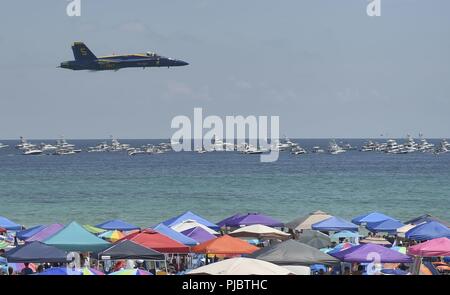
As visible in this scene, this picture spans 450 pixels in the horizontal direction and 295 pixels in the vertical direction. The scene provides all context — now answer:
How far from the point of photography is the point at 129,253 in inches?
647

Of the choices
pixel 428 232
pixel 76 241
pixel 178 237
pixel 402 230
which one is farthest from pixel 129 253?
pixel 402 230

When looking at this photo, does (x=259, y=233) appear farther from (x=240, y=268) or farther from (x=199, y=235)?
(x=240, y=268)

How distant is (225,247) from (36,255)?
14.2 feet

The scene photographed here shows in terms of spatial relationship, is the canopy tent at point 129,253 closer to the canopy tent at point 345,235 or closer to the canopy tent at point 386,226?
the canopy tent at point 345,235

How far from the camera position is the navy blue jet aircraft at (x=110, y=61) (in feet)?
145

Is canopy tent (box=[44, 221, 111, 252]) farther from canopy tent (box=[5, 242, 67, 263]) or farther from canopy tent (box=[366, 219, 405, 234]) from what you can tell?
canopy tent (box=[366, 219, 405, 234])

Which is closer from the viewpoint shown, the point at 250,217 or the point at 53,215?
the point at 250,217

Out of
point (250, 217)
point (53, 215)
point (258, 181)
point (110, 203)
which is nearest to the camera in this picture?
point (250, 217)

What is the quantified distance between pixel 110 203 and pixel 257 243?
48.4 meters

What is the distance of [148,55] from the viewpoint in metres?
49.5

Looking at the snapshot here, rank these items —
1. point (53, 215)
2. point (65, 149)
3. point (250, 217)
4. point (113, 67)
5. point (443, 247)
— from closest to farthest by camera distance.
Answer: point (443, 247)
point (250, 217)
point (113, 67)
point (53, 215)
point (65, 149)
